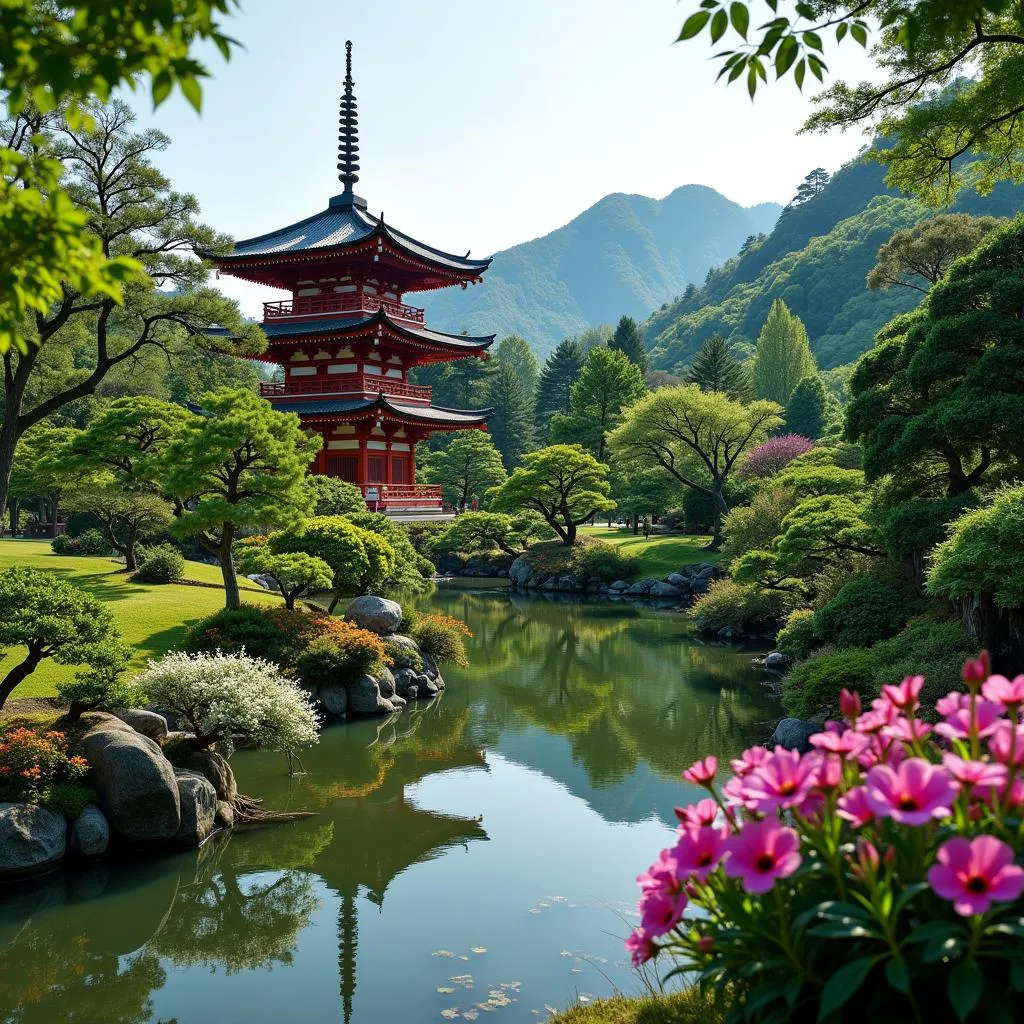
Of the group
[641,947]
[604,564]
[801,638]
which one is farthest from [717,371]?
[641,947]

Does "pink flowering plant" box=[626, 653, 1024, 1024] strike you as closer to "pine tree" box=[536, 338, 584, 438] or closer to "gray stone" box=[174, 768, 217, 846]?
"gray stone" box=[174, 768, 217, 846]

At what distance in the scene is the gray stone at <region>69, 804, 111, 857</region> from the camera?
7.62m

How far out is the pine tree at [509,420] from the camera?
2195 inches

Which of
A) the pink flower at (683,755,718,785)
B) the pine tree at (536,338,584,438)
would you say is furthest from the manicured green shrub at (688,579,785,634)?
the pine tree at (536,338,584,438)

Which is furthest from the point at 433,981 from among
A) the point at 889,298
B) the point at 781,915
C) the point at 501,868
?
the point at 889,298

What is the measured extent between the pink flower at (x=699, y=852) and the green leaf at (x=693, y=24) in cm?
237

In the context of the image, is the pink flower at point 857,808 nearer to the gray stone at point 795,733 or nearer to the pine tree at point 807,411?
the gray stone at point 795,733

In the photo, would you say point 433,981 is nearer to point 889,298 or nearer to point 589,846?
point 589,846

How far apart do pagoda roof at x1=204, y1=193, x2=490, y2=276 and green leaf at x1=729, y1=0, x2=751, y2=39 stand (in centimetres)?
2303

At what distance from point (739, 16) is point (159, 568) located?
1793cm

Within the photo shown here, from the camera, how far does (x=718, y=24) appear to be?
106 inches

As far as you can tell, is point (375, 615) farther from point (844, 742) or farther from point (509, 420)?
point (509, 420)

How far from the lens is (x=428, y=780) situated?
1062 cm

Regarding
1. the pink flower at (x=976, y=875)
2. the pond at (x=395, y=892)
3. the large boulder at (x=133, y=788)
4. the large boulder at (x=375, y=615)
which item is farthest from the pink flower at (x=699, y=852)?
the large boulder at (x=375, y=615)
